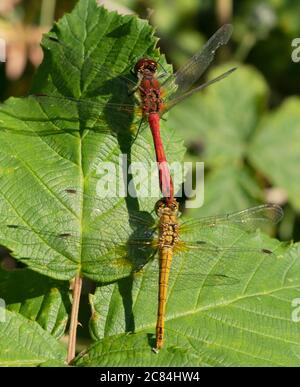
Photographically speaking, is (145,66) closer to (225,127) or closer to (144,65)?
(144,65)

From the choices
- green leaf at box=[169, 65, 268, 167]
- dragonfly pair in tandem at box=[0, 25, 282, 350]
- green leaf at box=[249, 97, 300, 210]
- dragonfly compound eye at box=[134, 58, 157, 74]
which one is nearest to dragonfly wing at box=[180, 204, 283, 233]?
dragonfly pair in tandem at box=[0, 25, 282, 350]

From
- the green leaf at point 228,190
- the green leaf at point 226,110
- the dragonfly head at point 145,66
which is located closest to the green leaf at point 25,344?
the dragonfly head at point 145,66

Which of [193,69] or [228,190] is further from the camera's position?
[228,190]

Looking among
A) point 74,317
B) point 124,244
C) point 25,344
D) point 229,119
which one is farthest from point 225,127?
point 25,344

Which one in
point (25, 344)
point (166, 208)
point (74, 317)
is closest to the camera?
point (25, 344)

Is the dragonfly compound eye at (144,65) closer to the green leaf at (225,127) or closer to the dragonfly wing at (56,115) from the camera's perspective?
the dragonfly wing at (56,115)
